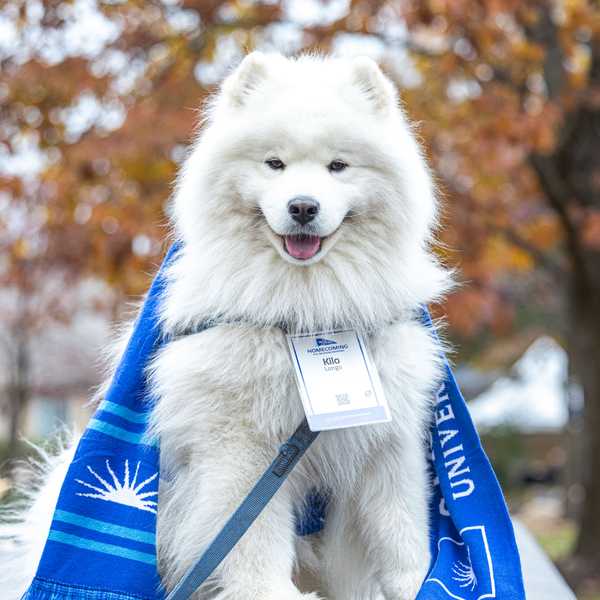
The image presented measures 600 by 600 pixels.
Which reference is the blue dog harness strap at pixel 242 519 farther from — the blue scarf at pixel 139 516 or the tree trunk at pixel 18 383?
the tree trunk at pixel 18 383

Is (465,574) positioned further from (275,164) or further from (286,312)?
(275,164)

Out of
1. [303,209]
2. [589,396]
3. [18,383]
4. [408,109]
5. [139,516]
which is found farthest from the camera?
[18,383]

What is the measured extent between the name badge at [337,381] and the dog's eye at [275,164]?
1.57 ft

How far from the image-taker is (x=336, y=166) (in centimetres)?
247

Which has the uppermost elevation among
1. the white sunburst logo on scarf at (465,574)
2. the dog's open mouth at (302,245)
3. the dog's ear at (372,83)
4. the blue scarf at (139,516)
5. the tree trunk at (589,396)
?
the dog's ear at (372,83)

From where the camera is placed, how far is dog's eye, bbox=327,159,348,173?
2.46 m

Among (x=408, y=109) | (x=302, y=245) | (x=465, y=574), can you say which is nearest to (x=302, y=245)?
(x=302, y=245)

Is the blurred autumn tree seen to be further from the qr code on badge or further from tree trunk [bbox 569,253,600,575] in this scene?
the qr code on badge

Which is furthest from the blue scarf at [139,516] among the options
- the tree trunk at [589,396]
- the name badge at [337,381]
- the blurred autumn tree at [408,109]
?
the tree trunk at [589,396]

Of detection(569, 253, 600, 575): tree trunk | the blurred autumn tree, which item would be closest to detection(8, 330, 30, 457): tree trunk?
the blurred autumn tree

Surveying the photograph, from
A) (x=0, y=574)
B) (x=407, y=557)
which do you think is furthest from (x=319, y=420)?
(x=0, y=574)

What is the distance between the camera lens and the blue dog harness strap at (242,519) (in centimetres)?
235

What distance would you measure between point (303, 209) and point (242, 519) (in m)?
0.84

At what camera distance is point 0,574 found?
315cm
